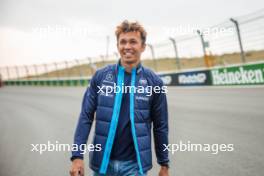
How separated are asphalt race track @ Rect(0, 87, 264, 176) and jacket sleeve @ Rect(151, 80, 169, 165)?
2014mm

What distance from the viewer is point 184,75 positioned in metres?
18.4

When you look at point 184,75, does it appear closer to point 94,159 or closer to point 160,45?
point 160,45

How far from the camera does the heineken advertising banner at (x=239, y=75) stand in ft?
44.9

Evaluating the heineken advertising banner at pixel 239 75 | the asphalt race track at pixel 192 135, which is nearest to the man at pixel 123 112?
the asphalt race track at pixel 192 135

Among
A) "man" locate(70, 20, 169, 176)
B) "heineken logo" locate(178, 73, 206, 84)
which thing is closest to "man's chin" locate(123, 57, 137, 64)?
"man" locate(70, 20, 169, 176)

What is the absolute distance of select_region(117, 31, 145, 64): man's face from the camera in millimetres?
3061

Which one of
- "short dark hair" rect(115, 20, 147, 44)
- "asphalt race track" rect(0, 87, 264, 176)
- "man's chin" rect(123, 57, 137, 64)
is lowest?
"asphalt race track" rect(0, 87, 264, 176)

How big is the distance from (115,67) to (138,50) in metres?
0.23

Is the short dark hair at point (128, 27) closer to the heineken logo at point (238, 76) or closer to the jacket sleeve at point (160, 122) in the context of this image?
the jacket sleeve at point (160, 122)

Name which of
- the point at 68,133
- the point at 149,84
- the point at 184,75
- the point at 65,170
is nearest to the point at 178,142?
the point at 65,170

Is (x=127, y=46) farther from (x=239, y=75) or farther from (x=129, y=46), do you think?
(x=239, y=75)

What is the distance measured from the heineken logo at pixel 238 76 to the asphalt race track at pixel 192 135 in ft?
3.34

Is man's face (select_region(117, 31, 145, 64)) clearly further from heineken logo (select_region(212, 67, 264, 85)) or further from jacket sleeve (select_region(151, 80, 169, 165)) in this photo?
heineken logo (select_region(212, 67, 264, 85))

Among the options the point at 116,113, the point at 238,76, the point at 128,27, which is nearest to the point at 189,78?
the point at 238,76
